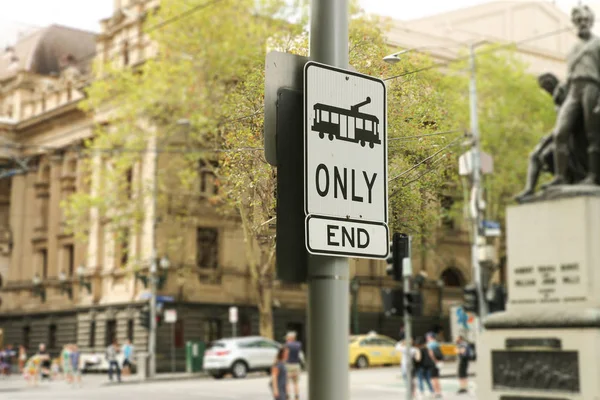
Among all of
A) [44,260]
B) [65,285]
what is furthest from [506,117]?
[44,260]

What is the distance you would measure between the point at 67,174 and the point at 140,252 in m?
11.4

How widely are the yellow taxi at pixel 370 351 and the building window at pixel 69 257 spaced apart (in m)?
19.0

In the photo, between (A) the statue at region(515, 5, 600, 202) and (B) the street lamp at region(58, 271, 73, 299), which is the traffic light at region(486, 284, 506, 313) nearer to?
(A) the statue at region(515, 5, 600, 202)

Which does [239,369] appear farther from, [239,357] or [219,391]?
[219,391]

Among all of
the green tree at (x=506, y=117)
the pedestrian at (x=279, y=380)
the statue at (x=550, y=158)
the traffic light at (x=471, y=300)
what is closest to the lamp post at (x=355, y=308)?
the green tree at (x=506, y=117)

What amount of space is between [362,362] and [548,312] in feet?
110

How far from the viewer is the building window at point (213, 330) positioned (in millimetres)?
44781

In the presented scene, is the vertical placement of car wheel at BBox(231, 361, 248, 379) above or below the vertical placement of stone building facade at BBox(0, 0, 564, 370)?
below

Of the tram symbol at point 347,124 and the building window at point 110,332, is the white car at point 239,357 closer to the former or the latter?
the building window at point 110,332

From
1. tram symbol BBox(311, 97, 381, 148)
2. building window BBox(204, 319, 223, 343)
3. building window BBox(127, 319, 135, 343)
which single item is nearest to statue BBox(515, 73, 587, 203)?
tram symbol BBox(311, 97, 381, 148)

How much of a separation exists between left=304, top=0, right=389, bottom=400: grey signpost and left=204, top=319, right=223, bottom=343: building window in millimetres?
41105

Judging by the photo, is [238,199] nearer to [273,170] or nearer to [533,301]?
[273,170]

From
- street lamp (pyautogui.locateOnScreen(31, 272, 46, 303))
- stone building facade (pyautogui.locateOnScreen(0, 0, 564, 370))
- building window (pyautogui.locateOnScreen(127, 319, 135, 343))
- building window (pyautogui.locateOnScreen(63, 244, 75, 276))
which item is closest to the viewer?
stone building facade (pyautogui.locateOnScreen(0, 0, 564, 370))

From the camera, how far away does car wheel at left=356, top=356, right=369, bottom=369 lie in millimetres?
41531
